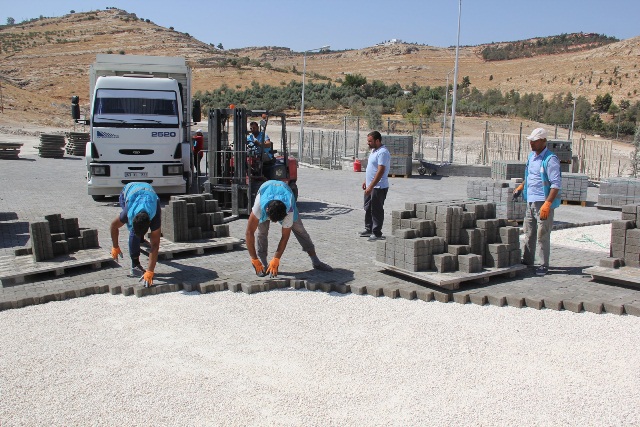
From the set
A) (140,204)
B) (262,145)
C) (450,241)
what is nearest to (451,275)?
(450,241)

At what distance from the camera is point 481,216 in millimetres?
8516

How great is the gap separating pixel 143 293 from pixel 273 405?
11.0ft

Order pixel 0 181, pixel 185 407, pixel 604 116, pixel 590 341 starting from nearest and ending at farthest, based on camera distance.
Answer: pixel 185 407
pixel 590 341
pixel 0 181
pixel 604 116

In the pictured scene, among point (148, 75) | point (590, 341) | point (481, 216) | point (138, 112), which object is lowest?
point (590, 341)

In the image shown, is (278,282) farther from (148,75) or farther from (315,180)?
(315,180)

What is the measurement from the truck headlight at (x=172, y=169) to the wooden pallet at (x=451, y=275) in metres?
8.26

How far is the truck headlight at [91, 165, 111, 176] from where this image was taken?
14391 mm

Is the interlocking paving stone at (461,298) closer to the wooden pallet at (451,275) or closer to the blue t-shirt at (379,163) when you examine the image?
the wooden pallet at (451,275)

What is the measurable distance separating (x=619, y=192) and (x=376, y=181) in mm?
8477

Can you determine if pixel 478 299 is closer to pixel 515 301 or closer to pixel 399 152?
pixel 515 301

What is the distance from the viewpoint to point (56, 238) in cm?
856

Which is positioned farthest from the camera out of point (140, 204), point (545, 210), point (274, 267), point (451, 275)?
point (545, 210)

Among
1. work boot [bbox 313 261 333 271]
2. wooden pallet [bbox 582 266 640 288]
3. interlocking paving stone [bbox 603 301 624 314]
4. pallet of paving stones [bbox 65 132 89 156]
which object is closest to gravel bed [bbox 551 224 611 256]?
wooden pallet [bbox 582 266 640 288]

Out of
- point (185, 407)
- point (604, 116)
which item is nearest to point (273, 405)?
point (185, 407)
